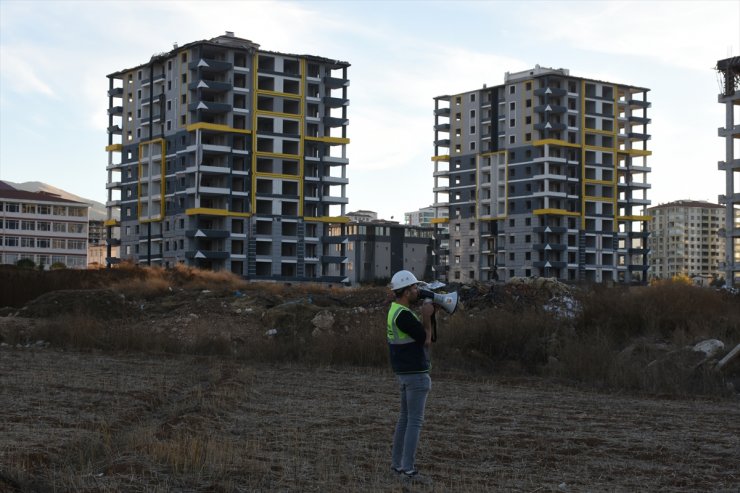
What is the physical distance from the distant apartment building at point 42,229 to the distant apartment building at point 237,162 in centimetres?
2860

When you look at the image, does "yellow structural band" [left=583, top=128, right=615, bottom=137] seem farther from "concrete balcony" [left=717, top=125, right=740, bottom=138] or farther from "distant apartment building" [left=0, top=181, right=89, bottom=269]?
"distant apartment building" [left=0, top=181, right=89, bottom=269]

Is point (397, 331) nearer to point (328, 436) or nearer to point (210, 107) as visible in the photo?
point (328, 436)

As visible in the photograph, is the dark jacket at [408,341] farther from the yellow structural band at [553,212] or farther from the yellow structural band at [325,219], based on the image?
the yellow structural band at [553,212]

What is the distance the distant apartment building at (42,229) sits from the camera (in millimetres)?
131500

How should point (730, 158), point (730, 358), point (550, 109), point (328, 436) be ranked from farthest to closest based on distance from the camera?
point (550, 109)
point (730, 158)
point (730, 358)
point (328, 436)

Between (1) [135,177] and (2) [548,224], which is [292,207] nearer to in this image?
(1) [135,177]

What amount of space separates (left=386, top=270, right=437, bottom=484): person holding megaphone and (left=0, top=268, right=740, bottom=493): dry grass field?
0.48 metres

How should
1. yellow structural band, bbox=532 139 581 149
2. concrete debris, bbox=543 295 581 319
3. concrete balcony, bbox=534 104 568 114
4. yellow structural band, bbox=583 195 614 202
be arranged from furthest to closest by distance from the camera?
1. yellow structural band, bbox=583 195 614 202
2. concrete balcony, bbox=534 104 568 114
3. yellow structural band, bbox=532 139 581 149
4. concrete debris, bbox=543 295 581 319

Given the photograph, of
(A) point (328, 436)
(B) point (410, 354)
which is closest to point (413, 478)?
(B) point (410, 354)

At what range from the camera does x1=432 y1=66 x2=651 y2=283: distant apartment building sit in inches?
4683

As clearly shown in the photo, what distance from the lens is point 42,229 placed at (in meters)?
136

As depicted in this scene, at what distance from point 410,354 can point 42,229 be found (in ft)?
441

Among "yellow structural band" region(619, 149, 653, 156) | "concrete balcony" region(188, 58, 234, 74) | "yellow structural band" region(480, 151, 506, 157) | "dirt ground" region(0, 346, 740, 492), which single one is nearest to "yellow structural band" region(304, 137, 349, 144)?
"concrete balcony" region(188, 58, 234, 74)

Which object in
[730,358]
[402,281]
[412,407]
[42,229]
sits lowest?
[730,358]
